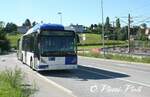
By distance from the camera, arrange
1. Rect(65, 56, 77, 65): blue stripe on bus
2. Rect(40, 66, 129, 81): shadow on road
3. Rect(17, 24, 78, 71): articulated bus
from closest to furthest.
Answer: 1. Rect(40, 66, 129, 81): shadow on road
2. Rect(17, 24, 78, 71): articulated bus
3. Rect(65, 56, 77, 65): blue stripe on bus

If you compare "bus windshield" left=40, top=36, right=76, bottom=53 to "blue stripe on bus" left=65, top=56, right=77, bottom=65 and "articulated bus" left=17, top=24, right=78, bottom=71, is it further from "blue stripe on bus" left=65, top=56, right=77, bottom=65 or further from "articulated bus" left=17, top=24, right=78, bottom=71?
"blue stripe on bus" left=65, top=56, right=77, bottom=65

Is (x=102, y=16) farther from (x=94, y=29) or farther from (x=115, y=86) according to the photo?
(x=94, y=29)

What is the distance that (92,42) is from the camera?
153 metres

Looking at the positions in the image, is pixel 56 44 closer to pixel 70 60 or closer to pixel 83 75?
pixel 70 60

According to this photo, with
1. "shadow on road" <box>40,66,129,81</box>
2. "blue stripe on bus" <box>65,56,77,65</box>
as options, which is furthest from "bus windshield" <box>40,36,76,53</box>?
"shadow on road" <box>40,66,129,81</box>

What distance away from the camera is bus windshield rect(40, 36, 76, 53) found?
917 inches

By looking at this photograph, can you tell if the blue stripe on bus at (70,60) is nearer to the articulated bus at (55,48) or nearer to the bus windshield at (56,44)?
the articulated bus at (55,48)

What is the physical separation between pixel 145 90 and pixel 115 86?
177 centimetres

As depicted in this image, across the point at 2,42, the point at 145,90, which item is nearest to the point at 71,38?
the point at 145,90

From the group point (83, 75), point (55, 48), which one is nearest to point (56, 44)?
point (55, 48)

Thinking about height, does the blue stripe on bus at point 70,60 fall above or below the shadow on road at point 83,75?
above

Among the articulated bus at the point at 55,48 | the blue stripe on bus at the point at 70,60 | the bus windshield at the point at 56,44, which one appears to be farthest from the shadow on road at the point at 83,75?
the bus windshield at the point at 56,44

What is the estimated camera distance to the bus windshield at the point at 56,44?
2330 centimetres

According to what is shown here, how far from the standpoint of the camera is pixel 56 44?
23.3 metres
